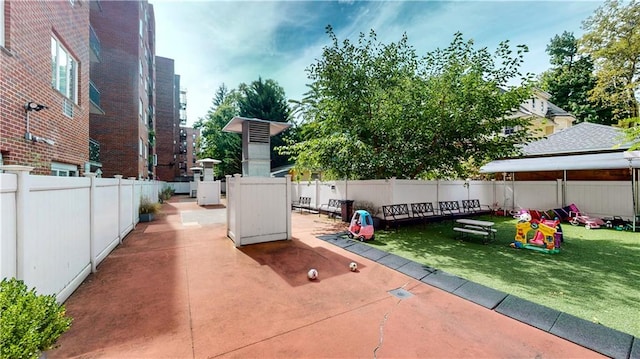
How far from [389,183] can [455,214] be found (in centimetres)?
416

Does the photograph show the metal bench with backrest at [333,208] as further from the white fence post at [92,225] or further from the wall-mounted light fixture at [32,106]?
the wall-mounted light fixture at [32,106]

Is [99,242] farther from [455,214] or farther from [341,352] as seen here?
[455,214]

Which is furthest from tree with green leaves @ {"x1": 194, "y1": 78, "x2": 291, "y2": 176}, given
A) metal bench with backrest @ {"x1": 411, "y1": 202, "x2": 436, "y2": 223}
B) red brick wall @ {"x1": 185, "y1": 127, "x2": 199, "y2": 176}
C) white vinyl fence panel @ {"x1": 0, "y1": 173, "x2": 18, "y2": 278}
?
red brick wall @ {"x1": 185, "y1": 127, "x2": 199, "y2": 176}

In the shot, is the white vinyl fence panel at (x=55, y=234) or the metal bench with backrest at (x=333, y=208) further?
the metal bench with backrest at (x=333, y=208)

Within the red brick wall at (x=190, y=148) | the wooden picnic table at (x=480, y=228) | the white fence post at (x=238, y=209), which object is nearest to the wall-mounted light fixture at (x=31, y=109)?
the white fence post at (x=238, y=209)

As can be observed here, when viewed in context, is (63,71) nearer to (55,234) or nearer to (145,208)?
(145,208)

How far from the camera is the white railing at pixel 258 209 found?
24.0 ft

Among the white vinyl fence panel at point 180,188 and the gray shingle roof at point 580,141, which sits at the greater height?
the gray shingle roof at point 580,141

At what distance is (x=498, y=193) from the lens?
14.7 meters

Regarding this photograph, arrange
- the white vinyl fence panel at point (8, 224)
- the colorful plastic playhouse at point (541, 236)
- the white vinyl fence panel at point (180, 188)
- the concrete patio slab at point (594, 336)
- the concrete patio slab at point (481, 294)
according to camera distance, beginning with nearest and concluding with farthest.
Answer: the white vinyl fence panel at point (8, 224) → the concrete patio slab at point (594, 336) → the concrete patio slab at point (481, 294) → the colorful plastic playhouse at point (541, 236) → the white vinyl fence panel at point (180, 188)

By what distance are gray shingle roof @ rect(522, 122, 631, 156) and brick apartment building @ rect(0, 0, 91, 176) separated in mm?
21098

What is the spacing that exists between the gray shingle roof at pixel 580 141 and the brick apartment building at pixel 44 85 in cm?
2110

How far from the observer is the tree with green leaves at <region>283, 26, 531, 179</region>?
9602 mm

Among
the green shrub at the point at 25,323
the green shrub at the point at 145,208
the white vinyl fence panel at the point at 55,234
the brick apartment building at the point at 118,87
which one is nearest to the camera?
the green shrub at the point at 25,323
